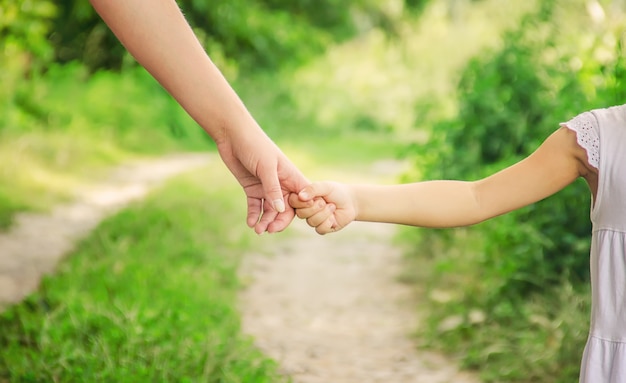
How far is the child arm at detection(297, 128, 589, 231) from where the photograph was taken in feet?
6.53

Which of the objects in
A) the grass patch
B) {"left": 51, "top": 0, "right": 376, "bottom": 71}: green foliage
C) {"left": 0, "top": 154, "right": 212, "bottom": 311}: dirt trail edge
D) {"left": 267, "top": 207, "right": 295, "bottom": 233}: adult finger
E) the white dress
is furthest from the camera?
{"left": 51, "top": 0, "right": 376, "bottom": 71}: green foliage

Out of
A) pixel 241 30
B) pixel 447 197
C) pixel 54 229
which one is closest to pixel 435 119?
pixel 241 30

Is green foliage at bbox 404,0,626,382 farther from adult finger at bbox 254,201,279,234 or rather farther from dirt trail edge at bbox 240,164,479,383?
adult finger at bbox 254,201,279,234

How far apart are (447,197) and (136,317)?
185 cm

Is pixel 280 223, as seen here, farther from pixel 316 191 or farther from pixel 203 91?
pixel 203 91

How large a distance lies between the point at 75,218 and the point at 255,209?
464 centimetres

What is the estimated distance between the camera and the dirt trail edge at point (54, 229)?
4516mm

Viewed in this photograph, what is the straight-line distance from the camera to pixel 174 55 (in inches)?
76.2

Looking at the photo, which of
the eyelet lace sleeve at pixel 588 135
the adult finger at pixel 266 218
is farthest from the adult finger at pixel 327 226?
the eyelet lace sleeve at pixel 588 135

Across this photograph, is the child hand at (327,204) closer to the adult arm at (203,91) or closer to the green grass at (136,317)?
the adult arm at (203,91)

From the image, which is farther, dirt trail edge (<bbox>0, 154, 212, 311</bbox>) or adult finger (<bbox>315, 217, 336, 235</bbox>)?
dirt trail edge (<bbox>0, 154, 212, 311</bbox>)

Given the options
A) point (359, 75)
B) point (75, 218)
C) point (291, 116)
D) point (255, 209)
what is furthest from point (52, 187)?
point (359, 75)

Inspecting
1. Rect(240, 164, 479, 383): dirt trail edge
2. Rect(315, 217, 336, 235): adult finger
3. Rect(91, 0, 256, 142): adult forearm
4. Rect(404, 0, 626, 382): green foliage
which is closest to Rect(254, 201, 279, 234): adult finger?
Rect(315, 217, 336, 235): adult finger

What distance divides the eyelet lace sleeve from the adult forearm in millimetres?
774
